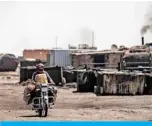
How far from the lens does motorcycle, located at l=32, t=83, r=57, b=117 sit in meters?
12.6

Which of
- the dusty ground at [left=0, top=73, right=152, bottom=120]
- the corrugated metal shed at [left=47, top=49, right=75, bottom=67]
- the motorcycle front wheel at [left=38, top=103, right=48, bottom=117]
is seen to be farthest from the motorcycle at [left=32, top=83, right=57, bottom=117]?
the corrugated metal shed at [left=47, top=49, right=75, bottom=67]

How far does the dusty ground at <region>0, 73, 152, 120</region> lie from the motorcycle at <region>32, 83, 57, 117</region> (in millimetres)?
239

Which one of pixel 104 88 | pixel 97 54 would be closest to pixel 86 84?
pixel 104 88

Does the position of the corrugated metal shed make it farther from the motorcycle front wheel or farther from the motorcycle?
the motorcycle front wheel

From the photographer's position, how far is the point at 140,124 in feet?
17.4

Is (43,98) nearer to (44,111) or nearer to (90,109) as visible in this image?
(44,111)

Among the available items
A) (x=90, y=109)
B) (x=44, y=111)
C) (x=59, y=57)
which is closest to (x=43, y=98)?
(x=44, y=111)

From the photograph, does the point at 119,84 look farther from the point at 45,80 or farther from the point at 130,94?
the point at 45,80

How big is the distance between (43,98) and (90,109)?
2808mm

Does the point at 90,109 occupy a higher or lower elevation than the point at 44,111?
lower

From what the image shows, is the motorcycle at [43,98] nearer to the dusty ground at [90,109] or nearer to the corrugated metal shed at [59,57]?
the dusty ground at [90,109]

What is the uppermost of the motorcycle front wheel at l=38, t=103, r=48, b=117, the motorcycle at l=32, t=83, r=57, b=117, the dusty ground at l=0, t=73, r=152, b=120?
the motorcycle at l=32, t=83, r=57, b=117

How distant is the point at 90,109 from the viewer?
15.0 meters

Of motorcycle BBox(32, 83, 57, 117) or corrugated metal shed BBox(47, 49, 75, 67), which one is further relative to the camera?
corrugated metal shed BBox(47, 49, 75, 67)
